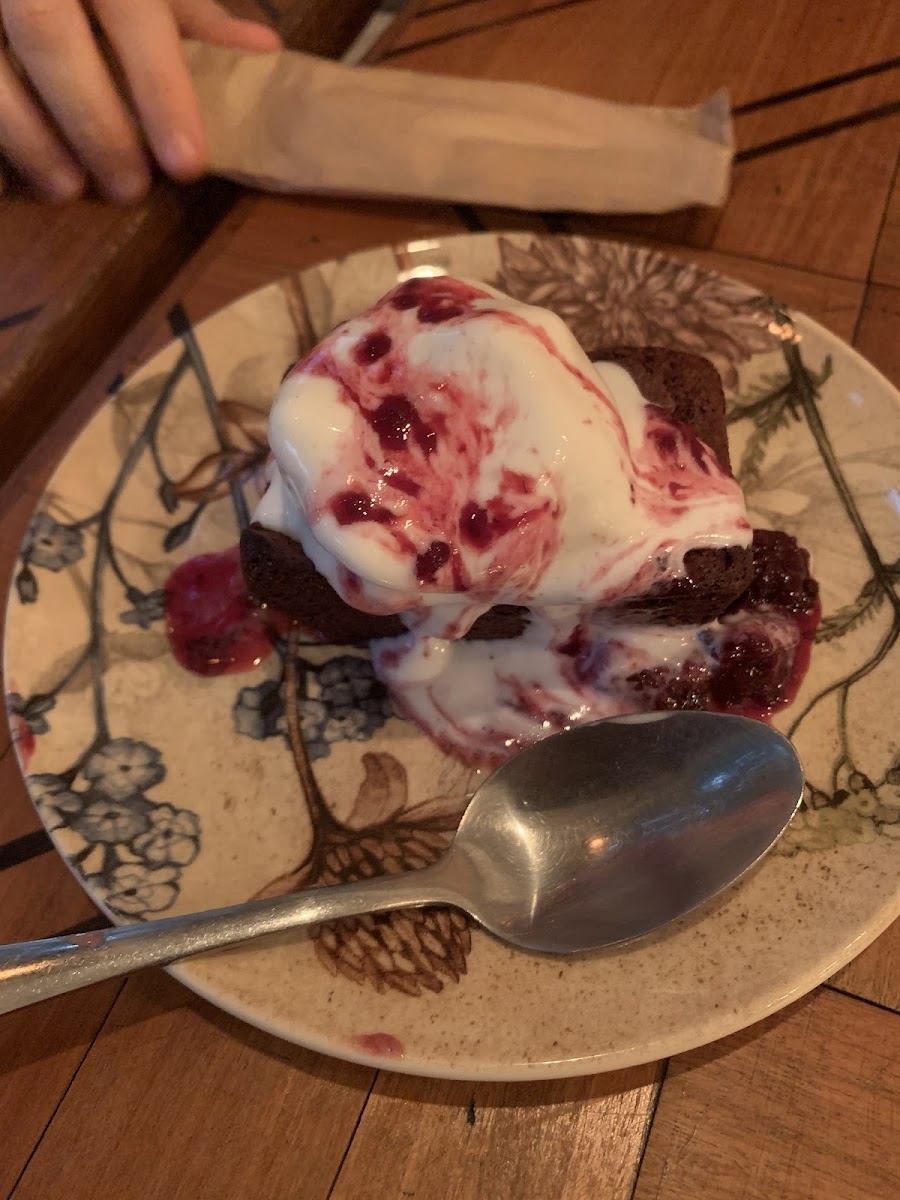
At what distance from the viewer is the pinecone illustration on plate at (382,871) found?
82 centimetres

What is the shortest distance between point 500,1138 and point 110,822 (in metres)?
0.50

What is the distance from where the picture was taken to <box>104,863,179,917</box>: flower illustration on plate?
858 millimetres

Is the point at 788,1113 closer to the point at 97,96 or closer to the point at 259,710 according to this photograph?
the point at 259,710

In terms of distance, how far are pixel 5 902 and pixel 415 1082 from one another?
495 millimetres

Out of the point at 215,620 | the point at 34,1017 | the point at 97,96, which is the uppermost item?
the point at 97,96

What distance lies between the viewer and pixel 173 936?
0.75 meters

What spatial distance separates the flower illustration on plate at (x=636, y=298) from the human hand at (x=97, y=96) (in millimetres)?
563

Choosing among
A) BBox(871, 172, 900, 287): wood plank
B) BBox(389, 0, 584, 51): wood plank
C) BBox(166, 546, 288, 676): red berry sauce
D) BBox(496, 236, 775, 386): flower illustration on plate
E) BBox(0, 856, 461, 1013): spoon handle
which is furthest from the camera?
BBox(389, 0, 584, 51): wood plank

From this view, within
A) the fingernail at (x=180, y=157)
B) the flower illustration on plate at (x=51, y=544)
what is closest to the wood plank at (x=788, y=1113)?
the flower illustration on plate at (x=51, y=544)

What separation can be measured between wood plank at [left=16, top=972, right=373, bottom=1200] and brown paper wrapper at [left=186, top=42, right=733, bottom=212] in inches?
47.6

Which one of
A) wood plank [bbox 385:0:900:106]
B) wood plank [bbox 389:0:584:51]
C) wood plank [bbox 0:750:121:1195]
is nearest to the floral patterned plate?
wood plank [bbox 0:750:121:1195]

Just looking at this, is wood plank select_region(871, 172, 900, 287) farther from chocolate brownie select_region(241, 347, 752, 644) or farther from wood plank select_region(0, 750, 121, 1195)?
wood plank select_region(0, 750, 121, 1195)

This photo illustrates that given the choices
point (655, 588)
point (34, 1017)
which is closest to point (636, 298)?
point (655, 588)

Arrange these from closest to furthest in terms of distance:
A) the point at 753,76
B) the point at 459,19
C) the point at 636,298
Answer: the point at 636,298
the point at 753,76
the point at 459,19
